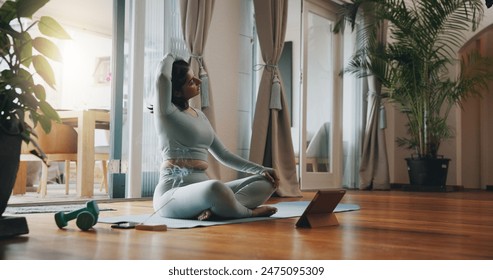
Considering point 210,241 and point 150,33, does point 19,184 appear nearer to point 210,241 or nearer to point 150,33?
point 150,33

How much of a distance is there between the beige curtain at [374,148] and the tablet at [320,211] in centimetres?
461

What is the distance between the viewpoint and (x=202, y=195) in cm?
251

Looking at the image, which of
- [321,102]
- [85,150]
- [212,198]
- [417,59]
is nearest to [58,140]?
[85,150]

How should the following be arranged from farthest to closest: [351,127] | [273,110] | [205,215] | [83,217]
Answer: [351,127]
[273,110]
[205,215]
[83,217]

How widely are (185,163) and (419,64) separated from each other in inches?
185

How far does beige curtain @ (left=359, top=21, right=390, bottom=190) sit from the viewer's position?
23.3 feet

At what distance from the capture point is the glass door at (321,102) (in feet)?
21.2

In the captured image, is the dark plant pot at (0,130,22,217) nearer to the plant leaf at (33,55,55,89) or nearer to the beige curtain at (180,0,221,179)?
the plant leaf at (33,55,55,89)

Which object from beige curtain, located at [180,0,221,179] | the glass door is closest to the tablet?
beige curtain, located at [180,0,221,179]

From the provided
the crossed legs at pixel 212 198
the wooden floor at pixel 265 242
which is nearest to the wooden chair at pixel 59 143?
the wooden floor at pixel 265 242

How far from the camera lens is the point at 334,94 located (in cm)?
703

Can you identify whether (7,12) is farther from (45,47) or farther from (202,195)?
(202,195)
